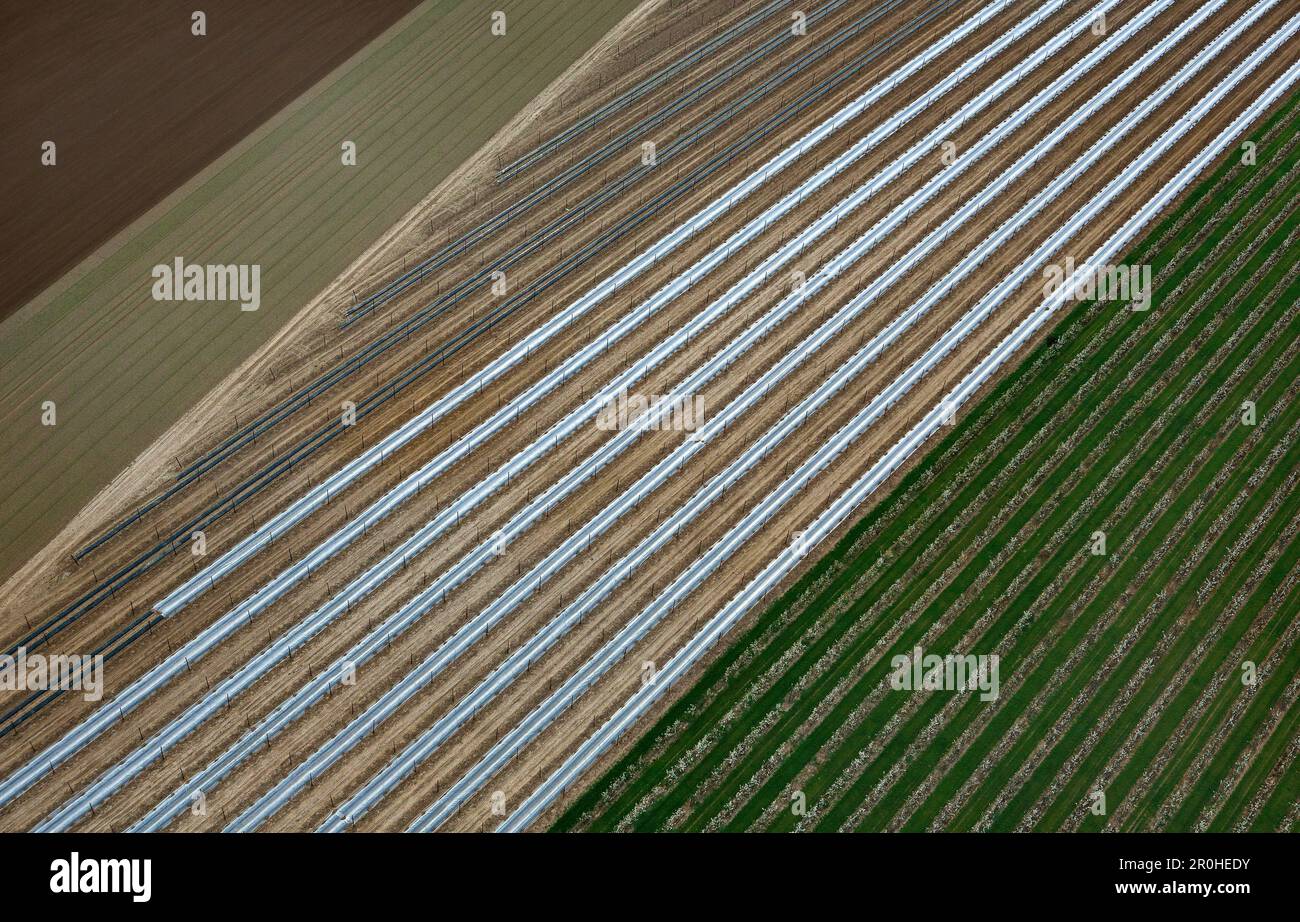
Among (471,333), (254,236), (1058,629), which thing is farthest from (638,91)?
(1058,629)

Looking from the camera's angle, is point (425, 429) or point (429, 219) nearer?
point (425, 429)

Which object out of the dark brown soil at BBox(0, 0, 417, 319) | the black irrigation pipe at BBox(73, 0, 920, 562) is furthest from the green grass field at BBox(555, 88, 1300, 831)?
the dark brown soil at BBox(0, 0, 417, 319)

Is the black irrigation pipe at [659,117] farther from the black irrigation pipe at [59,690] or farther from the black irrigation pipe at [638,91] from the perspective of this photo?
the black irrigation pipe at [59,690]

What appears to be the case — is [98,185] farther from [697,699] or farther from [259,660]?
[697,699]

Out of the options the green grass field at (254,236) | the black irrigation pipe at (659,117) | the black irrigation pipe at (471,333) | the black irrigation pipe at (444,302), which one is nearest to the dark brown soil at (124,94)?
the green grass field at (254,236)

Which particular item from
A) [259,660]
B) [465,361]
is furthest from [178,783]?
[465,361]

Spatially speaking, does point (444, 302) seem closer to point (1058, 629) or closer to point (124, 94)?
point (124, 94)

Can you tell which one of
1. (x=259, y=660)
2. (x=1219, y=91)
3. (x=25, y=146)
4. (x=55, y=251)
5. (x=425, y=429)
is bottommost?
(x=259, y=660)
